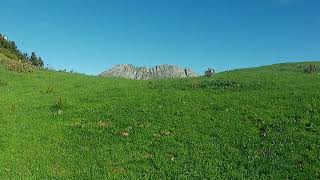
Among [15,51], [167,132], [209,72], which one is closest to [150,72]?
[15,51]

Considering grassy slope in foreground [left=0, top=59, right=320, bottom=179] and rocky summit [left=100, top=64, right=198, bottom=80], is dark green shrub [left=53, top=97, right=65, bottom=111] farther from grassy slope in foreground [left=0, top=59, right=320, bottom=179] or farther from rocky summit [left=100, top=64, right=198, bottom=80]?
rocky summit [left=100, top=64, right=198, bottom=80]

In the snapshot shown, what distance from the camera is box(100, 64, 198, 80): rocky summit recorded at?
92.9 metres

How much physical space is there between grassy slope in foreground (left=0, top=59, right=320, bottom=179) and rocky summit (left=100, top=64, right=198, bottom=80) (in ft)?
172

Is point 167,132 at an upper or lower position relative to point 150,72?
lower

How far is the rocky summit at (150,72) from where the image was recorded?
92.9 meters

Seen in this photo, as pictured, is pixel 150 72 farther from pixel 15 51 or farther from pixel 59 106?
pixel 59 106

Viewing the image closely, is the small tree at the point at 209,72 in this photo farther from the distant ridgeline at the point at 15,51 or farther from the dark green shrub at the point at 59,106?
the distant ridgeline at the point at 15,51

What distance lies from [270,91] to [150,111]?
9.28m

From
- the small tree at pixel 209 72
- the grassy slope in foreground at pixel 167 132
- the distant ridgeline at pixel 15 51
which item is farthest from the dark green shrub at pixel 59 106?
the distant ridgeline at pixel 15 51

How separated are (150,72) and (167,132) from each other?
2727 inches

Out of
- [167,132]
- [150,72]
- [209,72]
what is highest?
[150,72]

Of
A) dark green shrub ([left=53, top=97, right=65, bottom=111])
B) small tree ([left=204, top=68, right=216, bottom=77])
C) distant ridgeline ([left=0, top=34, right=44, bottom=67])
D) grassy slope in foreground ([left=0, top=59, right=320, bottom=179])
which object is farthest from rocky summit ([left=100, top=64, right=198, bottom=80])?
dark green shrub ([left=53, top=97, right=65, bottom=111])

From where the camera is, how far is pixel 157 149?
26000 mm

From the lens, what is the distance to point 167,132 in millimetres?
28250
